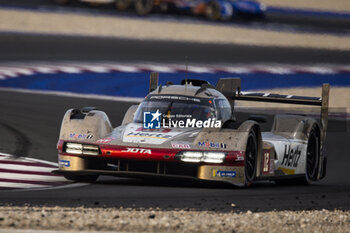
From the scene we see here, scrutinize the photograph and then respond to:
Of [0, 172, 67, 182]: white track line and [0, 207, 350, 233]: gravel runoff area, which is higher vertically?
[0, 207, 350, 233]: gravel runoff area

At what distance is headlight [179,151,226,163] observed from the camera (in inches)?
383

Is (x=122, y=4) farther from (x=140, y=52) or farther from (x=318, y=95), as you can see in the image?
(x=318, y=95)

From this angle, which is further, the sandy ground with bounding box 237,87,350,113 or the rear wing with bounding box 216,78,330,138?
the sandy ground with bounding box 237,87,350,113

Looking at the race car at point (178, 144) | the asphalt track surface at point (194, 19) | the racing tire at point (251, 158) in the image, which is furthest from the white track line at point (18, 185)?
the asphalt track surface at point (194, 19)

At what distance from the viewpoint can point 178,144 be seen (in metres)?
9.81

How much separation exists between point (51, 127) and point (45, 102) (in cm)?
297

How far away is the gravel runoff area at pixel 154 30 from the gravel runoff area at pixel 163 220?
73.0 ft

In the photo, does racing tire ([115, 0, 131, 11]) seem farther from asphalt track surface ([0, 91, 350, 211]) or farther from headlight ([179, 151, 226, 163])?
headlight ([179, 151, 226, 163])

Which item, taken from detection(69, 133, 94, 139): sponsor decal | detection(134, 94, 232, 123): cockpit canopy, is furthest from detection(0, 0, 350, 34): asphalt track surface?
detection(69, 133, 94, 139): sponsor decal

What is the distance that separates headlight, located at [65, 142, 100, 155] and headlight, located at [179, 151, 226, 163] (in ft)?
3.46

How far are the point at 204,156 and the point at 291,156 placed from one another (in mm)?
2429

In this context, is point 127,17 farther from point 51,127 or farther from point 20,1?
point 51,127

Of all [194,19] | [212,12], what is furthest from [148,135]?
[212,12]

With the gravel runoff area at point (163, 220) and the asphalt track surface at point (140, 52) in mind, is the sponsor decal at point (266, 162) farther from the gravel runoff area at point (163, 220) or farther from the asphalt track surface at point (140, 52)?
the asphalt track surface at point (140, 52)
